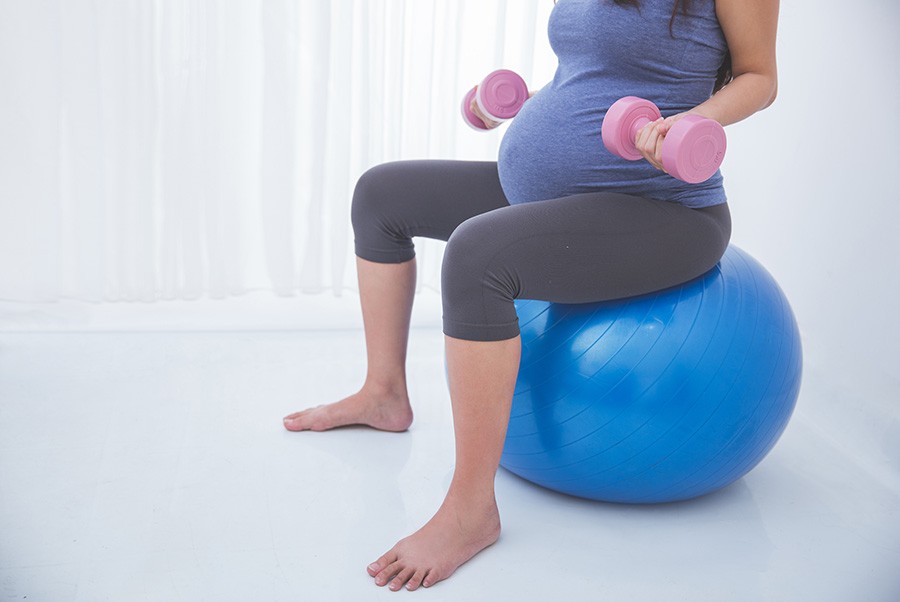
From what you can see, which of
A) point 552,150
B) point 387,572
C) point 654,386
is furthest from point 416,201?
point 387,572

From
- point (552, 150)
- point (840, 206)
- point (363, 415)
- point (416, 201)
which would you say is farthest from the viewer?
point (840, 206)

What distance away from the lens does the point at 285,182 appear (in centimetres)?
243

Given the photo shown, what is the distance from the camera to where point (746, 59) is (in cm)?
137

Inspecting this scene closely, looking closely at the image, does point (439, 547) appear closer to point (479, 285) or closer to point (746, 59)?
point (479, 285)

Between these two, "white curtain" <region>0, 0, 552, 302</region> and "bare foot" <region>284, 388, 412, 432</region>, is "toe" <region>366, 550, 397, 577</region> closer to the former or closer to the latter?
"bare foot" <region>284, 388, 412, 432</region>

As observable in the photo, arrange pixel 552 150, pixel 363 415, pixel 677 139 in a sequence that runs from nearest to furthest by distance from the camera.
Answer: pixel 677 139 < pixel 552 150 < pixel 363 415

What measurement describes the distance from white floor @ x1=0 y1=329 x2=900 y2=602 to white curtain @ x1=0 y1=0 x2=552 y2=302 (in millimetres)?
439

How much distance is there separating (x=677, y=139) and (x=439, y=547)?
649mm

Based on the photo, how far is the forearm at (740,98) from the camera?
4.28 ft

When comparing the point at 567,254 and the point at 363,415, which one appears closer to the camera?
the point at 567,254

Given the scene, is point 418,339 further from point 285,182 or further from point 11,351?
point 11,351

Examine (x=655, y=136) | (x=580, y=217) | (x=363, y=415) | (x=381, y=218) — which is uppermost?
(x=655, y=136)

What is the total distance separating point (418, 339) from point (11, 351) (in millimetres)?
936

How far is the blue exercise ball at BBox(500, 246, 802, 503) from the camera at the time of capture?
1.38 m
